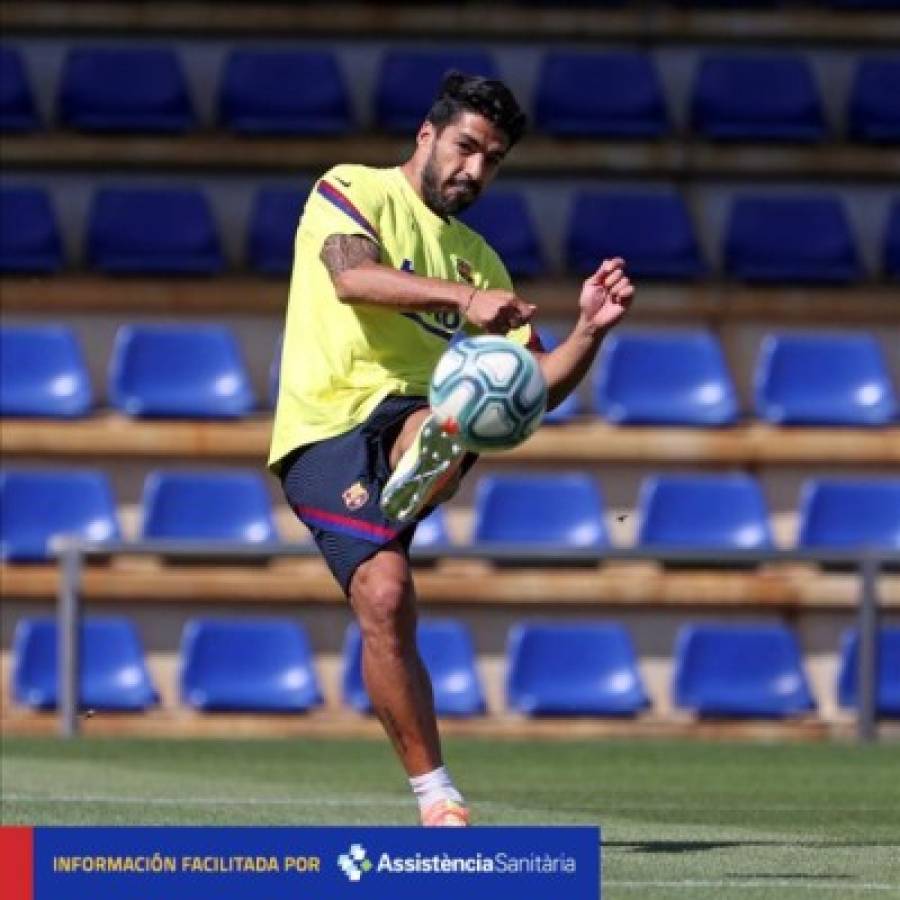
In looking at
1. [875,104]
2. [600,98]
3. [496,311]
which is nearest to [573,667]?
[600,98]

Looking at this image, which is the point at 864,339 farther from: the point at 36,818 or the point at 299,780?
the point at 36,818

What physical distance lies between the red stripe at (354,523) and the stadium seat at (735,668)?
797 cm

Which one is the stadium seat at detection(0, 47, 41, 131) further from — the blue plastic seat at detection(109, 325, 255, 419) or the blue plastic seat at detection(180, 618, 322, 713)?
the blue plastic seat at detection(180, 618, 322, 713)

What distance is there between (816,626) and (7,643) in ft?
13.7

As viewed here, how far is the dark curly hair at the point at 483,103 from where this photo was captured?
775 centimetres

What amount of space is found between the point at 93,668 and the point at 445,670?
175 centimetres

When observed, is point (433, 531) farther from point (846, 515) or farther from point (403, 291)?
point (403, 291)

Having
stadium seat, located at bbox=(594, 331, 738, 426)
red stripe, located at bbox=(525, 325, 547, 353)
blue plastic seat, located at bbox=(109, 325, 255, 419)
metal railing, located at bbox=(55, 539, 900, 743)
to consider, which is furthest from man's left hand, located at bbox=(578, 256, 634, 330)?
stadium seat, located at bbox=(594, 331, 738, 426)

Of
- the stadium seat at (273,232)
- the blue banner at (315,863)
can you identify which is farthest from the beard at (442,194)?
the stadium seat at (273,232)

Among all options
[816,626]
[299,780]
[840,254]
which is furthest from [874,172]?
[299,780]

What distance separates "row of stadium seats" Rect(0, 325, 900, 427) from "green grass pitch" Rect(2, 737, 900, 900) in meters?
2.53

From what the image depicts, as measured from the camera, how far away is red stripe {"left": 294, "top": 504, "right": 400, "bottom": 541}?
7.71 metres

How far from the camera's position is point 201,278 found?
17.0 metres

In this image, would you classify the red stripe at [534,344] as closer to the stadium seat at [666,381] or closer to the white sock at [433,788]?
the white sock at [433,788]
